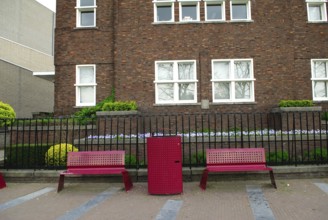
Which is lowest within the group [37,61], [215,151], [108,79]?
[215,151]

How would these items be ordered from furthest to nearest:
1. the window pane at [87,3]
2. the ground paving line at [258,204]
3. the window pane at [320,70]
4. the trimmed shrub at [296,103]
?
the window pane at [87,3]
the window pane at [320,70]
the trimmed shrub at [296,103]
the ground paving line at [258,204]

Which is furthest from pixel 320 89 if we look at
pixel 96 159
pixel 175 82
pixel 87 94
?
pixel 96 159

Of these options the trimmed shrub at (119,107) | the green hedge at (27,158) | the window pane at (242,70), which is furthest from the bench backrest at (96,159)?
the window pane at (242,70)

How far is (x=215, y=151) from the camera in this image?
25.1ft

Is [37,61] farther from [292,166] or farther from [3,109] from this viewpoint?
[292,166]

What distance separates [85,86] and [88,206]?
391 inches

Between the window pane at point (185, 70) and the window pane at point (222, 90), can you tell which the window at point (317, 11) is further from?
the window pane at point (185, 70)

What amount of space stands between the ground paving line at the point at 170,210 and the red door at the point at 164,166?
48 centimetres

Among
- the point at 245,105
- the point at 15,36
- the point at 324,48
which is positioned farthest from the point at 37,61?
the point at 324,48

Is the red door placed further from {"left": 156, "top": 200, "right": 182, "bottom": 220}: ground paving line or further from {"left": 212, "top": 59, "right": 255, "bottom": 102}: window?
{"left": 212, "top": 59, "right": 255, "bottom": 102}: window

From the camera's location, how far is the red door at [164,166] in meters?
6.83

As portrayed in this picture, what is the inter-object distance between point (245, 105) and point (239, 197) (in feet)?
27.0

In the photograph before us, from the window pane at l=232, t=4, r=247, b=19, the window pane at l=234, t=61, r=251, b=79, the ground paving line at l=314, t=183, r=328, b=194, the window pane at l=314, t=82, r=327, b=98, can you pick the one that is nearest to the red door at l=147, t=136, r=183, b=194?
the ground paving line at l=314, t=183, r=328, b=194

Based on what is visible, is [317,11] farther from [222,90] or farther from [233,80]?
[222,90]
